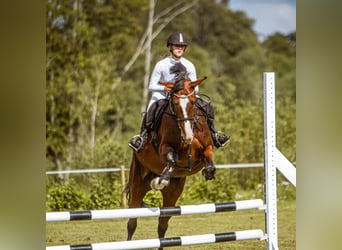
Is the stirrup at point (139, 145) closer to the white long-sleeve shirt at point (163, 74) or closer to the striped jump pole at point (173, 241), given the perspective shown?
the white long-sleeve shirt at point (163, 74)

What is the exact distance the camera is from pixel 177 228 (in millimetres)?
7242

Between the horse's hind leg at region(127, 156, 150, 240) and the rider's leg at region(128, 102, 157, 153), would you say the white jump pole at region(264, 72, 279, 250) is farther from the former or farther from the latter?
the horse's hind leg at region(127, 156, 150, 240)

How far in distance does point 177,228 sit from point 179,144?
108 inches

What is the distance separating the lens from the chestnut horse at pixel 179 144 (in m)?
4.44

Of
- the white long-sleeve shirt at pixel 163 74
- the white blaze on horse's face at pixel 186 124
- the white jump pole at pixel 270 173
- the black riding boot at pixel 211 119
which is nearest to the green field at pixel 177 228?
the black riding boot at pixel 211 119

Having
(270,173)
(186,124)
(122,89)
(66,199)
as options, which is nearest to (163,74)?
(186,124)

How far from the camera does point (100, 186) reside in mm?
9094

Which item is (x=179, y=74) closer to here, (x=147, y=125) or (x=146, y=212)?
(x=147, y=125)
